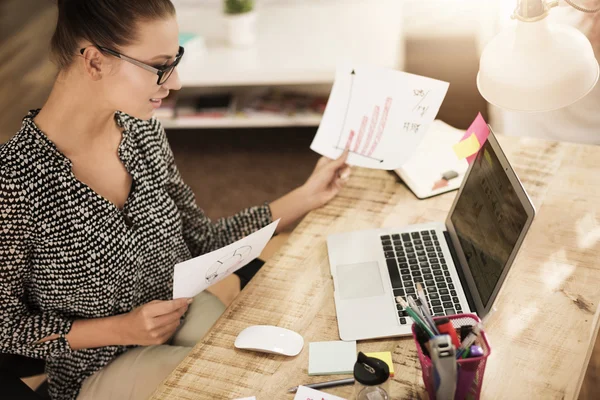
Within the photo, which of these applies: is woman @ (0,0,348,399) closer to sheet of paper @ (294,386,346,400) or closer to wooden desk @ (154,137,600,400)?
wooden desk @ (154,137,600,400)

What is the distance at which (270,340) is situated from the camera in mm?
1010

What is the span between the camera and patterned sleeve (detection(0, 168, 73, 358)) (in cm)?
107

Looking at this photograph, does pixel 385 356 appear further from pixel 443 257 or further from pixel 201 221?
pixel 201 221

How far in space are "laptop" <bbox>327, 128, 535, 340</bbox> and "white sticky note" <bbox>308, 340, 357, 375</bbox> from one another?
26mm

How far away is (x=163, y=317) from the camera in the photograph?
1.16m

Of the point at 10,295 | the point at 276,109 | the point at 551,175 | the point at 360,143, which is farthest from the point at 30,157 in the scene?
the point at 276,109

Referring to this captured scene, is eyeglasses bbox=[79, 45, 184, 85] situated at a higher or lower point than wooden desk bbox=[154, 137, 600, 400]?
higher

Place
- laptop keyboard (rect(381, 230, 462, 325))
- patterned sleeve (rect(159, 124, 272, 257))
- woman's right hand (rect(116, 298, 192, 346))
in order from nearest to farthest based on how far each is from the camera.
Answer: laptop keyboard (rect(381, 230, 462, 325))
woman's right hand (rect(116, 298, 192, 346))
patterned sleeve (rect(159, 124, 272, 257))

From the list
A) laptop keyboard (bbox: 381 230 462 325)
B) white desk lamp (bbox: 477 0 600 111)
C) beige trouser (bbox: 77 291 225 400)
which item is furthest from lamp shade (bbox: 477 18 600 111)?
beige trouser (bbox: 77 291 225 400)

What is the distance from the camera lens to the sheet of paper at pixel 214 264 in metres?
1.02

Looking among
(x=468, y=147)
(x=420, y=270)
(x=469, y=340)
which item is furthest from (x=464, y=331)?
(x=468, y=147)

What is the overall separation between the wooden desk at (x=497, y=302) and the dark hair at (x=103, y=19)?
1.68ft

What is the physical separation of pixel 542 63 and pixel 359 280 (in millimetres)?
485

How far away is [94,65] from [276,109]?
1528 millimetres
